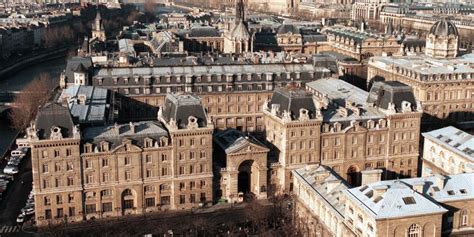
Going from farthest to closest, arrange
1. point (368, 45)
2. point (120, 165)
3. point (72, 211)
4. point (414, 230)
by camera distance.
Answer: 1. point (368, 45)
2. point (120, 165)
3. point (72, 211)
4. point (414, 230)

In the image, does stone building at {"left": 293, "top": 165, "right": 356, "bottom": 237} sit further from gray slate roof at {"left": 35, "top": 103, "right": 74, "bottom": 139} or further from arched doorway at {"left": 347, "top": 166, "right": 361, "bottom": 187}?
gray slate roof at {"left": 35, "top": 103, "right": 74, "bottom": 139}

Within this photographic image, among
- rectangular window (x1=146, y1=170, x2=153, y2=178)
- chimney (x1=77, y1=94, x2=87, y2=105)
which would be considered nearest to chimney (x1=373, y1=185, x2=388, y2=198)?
rectangular window (x1=146, y1=170, x2=153, y2=178)

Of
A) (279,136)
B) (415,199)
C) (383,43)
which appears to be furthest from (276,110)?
(383,43)

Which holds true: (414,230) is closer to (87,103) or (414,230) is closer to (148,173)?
(148,173)

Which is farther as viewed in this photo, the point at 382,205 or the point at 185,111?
the point at 185,111

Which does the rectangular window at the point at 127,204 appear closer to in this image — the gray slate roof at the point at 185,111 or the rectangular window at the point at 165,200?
the rectangular window at the point at 165,200

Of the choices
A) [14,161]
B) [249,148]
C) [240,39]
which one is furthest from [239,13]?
[249,148]
